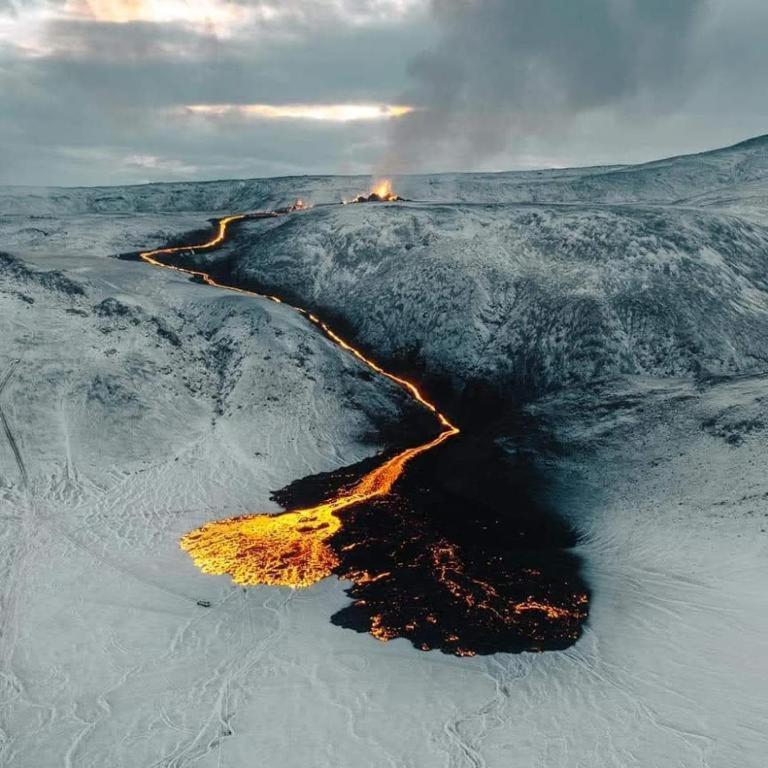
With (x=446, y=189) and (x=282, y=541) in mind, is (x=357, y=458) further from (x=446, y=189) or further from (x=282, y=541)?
(x=446, y=189)

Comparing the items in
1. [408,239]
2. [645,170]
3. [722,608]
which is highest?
[645,170]

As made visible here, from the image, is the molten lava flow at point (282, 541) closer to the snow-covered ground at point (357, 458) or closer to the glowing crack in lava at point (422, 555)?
the glowing crack in lava at point (422, 555)

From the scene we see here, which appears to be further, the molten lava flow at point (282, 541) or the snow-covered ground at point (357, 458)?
the molten lava flow at point (282, 541)

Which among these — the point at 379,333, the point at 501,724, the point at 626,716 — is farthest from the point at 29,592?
the point at 379,333

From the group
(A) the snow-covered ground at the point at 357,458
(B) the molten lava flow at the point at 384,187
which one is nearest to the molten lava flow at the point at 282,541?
(A) the snow-covered ground at the point at 357,458

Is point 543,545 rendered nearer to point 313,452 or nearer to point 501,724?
point 501,724

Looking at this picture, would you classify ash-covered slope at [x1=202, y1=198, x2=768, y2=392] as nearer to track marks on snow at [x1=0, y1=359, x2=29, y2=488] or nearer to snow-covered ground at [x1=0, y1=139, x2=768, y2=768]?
snow-covered ground at [x1=0, y1=139, x2=768, y2=768]

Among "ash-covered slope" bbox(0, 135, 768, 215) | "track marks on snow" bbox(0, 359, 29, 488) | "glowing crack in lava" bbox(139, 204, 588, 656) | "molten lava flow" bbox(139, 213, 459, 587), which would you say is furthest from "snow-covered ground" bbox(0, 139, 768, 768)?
"ash-covered slope" bbox(0, 135, 768, 215)

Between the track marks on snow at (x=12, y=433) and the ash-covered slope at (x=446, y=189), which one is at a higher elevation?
the ash-covered slope at (x=446, y=189)
